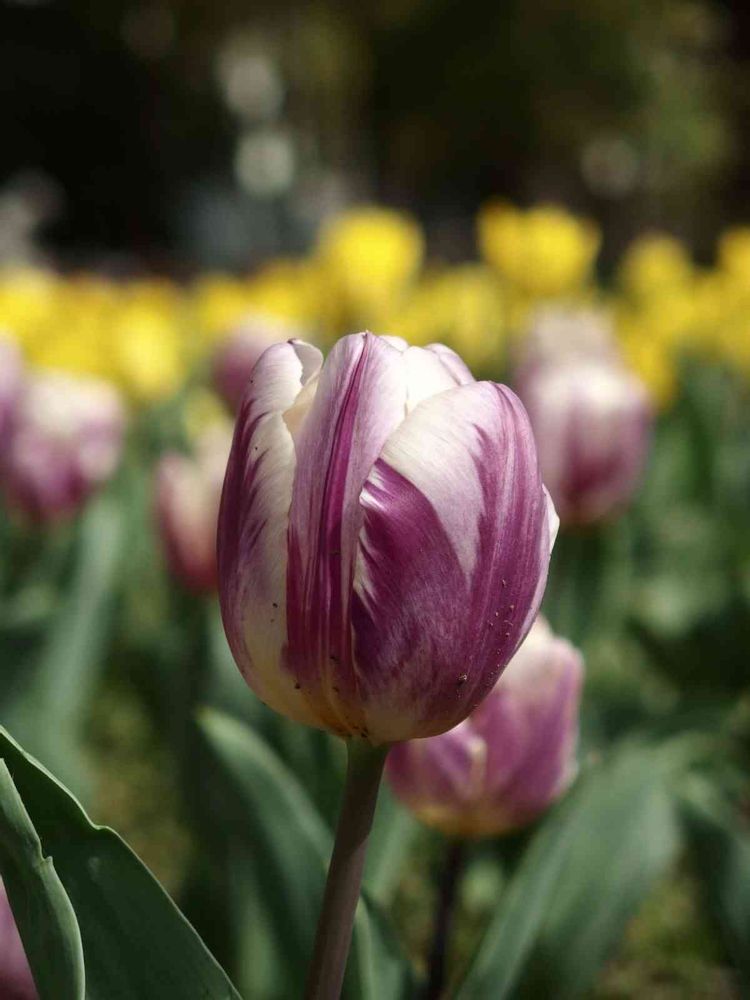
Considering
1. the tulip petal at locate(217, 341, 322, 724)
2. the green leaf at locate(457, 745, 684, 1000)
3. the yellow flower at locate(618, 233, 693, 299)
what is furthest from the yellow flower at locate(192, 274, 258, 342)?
the tulip petal at locate(217, 341, 322, 724)

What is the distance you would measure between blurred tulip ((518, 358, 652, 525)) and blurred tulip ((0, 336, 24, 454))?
741mm

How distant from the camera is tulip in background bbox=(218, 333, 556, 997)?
59cm

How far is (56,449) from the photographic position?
1.85 m

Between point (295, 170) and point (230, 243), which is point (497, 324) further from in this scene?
point (230, 243)

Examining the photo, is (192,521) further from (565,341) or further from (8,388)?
(565,341)

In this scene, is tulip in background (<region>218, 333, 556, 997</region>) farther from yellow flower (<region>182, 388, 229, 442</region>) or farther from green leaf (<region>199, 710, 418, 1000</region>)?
yellow flower (<region>182, 388, 229, 442</region>)

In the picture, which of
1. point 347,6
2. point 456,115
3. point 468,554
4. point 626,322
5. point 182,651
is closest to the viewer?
point 468,554

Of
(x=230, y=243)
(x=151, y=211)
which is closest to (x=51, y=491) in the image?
(x=230, y=243)

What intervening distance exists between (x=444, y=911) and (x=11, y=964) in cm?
31

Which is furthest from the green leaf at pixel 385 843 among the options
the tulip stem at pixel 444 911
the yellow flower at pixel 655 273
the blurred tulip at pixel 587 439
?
the yellow flower at pixel 655 273

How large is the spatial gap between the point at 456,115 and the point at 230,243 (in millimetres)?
3608

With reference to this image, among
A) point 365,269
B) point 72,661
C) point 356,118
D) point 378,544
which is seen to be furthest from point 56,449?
point 356,118

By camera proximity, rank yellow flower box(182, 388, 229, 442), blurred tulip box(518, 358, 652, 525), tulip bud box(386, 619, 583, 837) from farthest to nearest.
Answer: yellow flower box(182, 388, 229, 442)
blurred tulip box(518, 358, 652, 525)
tulip bud box(386, 619, 583, 837)

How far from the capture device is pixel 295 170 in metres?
16.5
